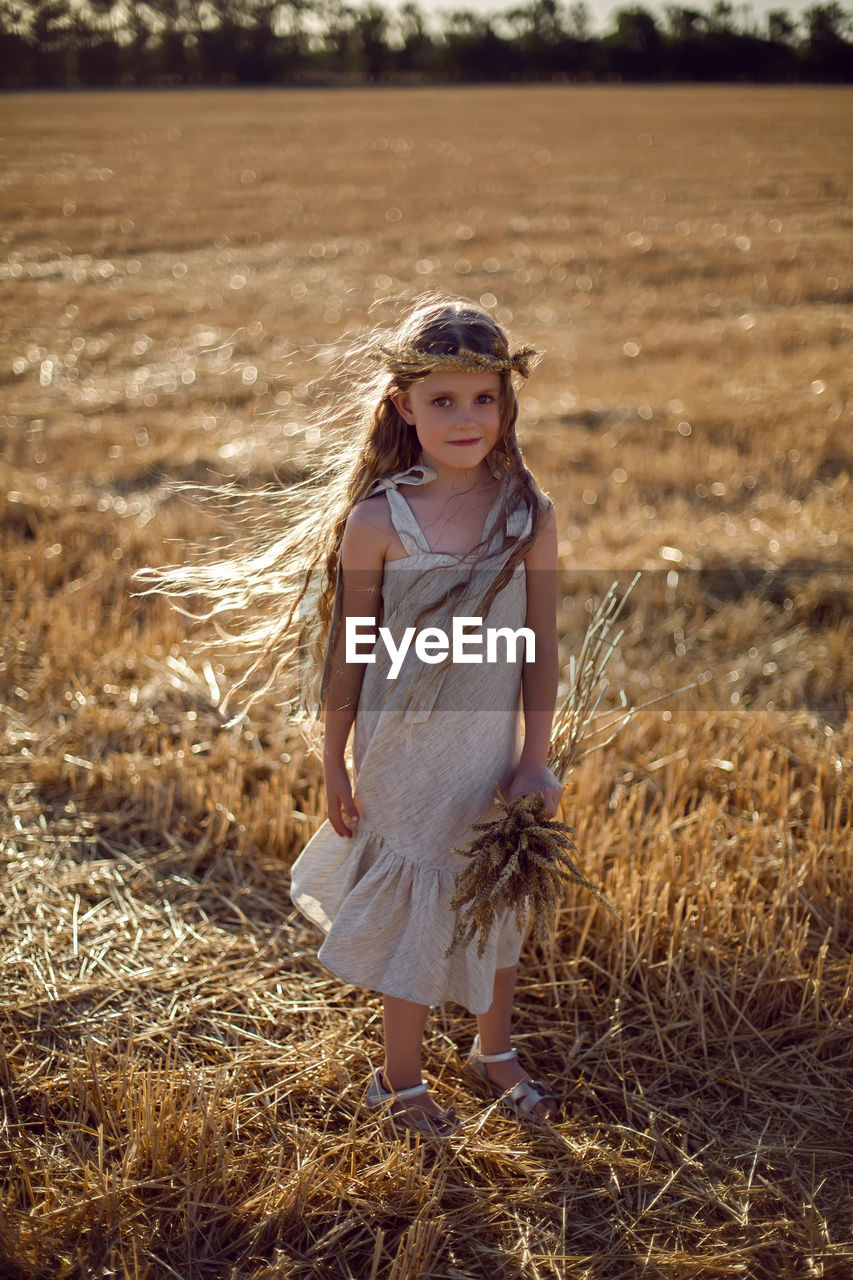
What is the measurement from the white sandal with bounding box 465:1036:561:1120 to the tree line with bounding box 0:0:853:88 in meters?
21.9

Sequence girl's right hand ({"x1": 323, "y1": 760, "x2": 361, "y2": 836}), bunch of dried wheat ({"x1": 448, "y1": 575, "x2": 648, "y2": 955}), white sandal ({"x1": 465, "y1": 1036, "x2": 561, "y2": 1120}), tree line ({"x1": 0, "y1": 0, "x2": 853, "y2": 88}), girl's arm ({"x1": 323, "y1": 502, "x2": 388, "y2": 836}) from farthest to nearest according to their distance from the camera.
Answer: tree line ({"x1": 0, "y1": 0, "x2": 853, "y2": 88})
white sandal ({"x1": 465, "y1": 1036, "x2": 561, "y2": 1120})
girl's right hand ({"x1": 323, "y1": 760, "x2": 361, "y2": 836})
girl's arm ({"x1": 323, "y1": 502, "x2": 388, "y2": 836})
bunch of dried wheat ({"x1": 448, "y1": 575, "x2": 648, "y2": 955})

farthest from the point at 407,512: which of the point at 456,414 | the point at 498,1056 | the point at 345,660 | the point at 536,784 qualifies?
the point at 498,1056

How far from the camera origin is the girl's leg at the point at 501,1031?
2.05 meters

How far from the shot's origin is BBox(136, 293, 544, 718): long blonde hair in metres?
1.74

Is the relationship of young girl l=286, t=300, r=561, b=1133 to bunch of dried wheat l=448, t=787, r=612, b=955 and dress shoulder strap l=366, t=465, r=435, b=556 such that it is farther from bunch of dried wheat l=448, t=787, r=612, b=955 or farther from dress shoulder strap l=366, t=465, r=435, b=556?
bunch of dried wheat l=448, t=787, r=612, b=955

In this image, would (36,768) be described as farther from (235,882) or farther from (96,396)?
(96,396)

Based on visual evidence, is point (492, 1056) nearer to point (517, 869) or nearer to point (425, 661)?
point (517, 869)

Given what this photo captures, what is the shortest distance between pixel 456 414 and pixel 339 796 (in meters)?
0.77

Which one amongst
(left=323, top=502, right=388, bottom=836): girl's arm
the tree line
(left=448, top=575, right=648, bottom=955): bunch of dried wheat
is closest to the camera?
(left=448, top=575, right=648, bottom=955): bunch of dried wheat

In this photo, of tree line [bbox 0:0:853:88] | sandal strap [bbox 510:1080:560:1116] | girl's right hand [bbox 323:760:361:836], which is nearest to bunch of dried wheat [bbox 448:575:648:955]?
girl's right hand [bbox 323:760:361:836]

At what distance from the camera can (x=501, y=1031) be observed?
2092mm

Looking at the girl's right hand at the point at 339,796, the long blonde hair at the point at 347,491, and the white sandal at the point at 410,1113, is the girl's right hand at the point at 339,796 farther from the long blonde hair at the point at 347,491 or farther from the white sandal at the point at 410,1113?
the white sandal at the point at 410,1113

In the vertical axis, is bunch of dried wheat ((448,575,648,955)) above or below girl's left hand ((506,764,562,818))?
below

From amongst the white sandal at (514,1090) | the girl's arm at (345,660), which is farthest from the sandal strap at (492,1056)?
the girl's arm at (345,660)
